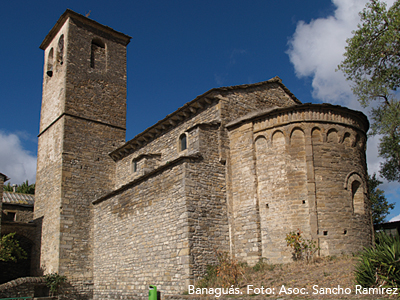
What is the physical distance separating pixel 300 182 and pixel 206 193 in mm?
3394

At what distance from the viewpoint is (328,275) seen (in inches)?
397

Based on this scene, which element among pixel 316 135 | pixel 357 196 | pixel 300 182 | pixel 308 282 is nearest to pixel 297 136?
pixel 316 135

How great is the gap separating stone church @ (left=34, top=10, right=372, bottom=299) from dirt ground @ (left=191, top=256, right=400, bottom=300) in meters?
0.87

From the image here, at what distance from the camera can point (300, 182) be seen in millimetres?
12836

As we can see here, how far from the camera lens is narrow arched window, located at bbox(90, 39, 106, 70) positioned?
22367mm

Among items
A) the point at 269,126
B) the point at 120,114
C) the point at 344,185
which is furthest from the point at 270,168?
the point at 120,114

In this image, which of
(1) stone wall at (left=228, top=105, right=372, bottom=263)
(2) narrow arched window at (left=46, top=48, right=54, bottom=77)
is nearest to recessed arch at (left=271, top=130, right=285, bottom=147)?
(1) stone wall at (left=228, top=105, right=372, bottom=263)

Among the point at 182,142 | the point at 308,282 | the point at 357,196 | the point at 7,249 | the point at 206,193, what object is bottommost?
the point at 308,282

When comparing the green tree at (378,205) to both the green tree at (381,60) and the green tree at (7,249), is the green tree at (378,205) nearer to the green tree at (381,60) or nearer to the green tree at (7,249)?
the green tree at (381,60)

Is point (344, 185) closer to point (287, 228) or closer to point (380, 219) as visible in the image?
point (287, 228)

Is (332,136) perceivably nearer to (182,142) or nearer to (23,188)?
(182,142)

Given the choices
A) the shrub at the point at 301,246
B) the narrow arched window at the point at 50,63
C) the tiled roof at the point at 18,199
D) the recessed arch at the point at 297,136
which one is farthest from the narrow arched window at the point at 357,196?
the tiled roof at the point at 18,199

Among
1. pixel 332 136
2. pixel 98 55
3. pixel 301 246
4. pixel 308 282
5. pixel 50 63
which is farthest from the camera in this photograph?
pixel 50 63

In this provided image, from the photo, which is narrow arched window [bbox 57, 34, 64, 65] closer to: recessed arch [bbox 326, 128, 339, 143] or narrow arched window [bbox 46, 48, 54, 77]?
narrow arched window [bbox 46, 48, 54, 77]
